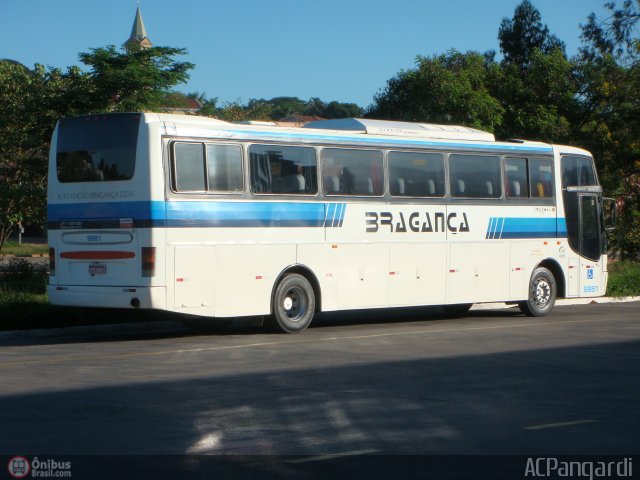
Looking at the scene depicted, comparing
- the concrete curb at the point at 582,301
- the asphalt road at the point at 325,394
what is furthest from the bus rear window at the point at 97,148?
the concrete curb at the point at 582,301

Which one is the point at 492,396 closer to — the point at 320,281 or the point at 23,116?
the point at 320,281

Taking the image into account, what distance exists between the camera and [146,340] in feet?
56.1

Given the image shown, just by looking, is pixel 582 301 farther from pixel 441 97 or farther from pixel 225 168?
pixel 225 168

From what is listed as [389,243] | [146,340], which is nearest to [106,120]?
[146,340]

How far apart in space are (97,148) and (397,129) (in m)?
6.10

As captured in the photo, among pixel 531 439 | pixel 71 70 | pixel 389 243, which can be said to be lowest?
pixel 531 439

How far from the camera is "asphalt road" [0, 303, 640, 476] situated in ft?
28.0

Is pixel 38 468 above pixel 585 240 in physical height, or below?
below

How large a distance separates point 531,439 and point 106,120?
9.88m

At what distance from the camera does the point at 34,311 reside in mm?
18312

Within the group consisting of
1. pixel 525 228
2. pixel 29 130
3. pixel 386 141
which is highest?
pixel 29 130

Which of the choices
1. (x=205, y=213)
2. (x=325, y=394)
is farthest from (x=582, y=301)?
(x=325, y=394)

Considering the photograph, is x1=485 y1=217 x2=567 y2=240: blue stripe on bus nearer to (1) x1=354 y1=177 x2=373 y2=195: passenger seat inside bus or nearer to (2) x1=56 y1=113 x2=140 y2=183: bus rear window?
(1) x1=354 y1=177 x2=373 y2=195: passenger seat inside bus

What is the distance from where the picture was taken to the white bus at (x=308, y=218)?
16141 mm
